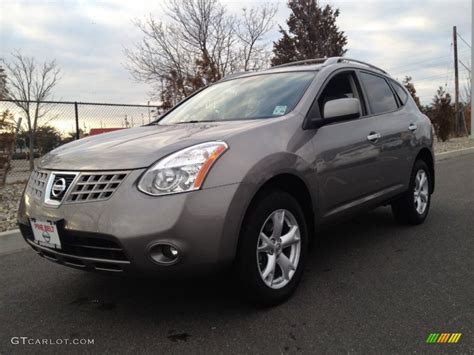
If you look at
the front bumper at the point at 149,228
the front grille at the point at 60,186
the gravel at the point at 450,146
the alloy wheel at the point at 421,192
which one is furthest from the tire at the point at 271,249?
the gravel at the point at 450,146

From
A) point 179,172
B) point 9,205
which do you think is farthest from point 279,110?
point 9,205

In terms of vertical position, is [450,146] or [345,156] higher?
[345,156]

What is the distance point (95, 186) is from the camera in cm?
238

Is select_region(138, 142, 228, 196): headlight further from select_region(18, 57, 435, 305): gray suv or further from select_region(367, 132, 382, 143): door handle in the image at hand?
select_region(367, 132, 382, 143): door handle

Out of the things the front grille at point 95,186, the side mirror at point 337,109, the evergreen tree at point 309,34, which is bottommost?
the front grille at point 95,186

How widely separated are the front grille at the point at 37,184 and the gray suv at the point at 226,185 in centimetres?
1

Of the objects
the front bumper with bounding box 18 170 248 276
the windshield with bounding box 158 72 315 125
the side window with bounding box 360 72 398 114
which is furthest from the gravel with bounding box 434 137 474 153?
the front bumper with bounding box 18 170 248 276

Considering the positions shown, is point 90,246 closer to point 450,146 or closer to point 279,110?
point 279,110

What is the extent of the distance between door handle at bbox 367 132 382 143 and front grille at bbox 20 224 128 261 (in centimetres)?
237

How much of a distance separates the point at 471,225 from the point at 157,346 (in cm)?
378

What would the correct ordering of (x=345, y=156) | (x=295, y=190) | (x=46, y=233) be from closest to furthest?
(x=46, y=233), (x=295, y=190), (x=345, y=156)

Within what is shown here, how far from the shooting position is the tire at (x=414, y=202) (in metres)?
4.46

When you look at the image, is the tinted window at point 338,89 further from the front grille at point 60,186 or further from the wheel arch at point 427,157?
the front grille at point 60,186

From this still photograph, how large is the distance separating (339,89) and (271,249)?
5.65ft
